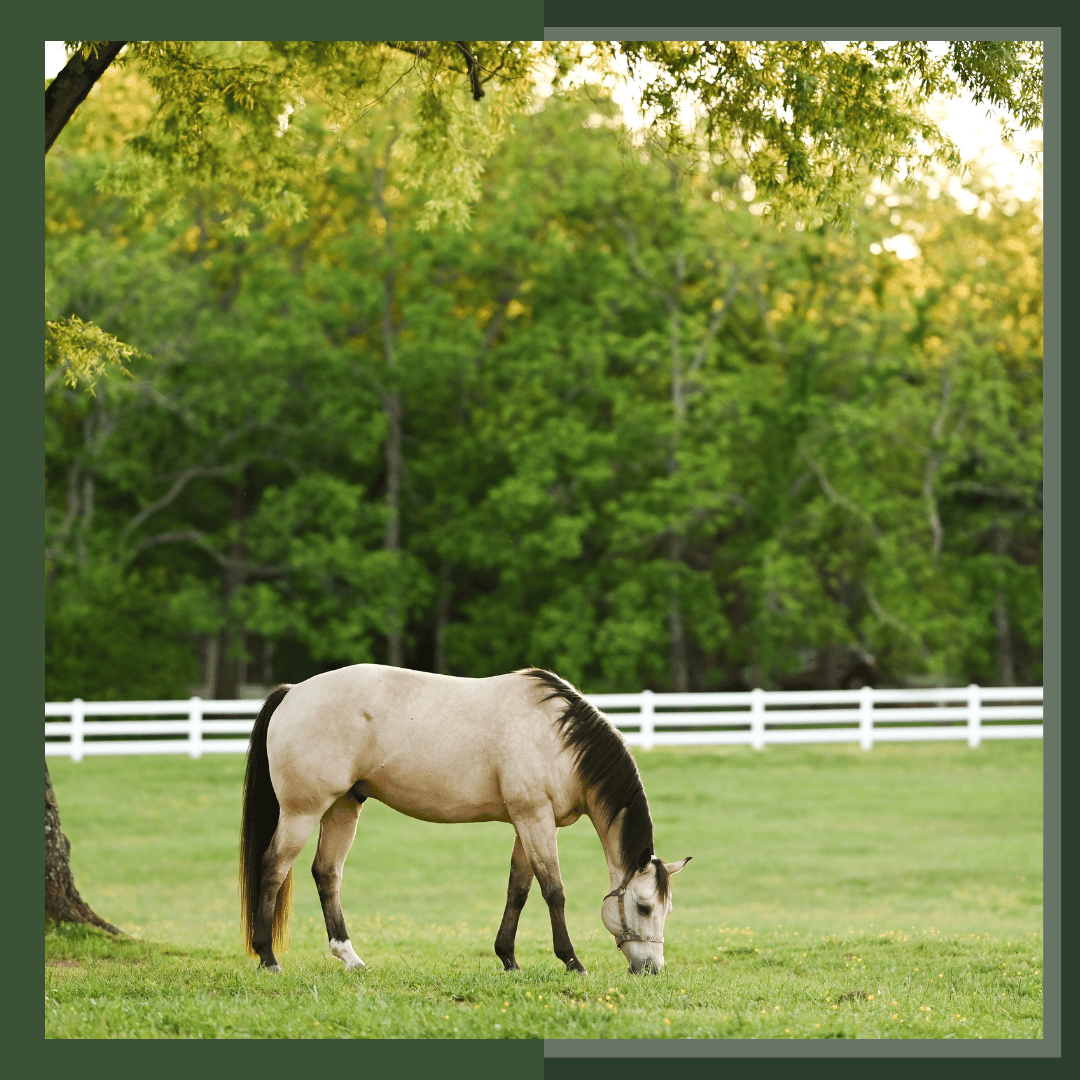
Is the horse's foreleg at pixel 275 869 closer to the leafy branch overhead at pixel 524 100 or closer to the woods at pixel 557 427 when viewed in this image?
the leafy branch overhead at pixel 524 100

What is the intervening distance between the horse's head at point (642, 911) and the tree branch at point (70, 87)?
4904 mm

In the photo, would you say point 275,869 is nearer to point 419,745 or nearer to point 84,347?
point 419,745

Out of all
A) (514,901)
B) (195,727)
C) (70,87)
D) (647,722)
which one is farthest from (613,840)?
(647,722)

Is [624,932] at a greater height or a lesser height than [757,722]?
greater

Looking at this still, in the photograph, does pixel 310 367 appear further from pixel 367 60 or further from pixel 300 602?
pixel 367 60

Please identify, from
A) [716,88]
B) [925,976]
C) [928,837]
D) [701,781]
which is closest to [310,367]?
[701,781]

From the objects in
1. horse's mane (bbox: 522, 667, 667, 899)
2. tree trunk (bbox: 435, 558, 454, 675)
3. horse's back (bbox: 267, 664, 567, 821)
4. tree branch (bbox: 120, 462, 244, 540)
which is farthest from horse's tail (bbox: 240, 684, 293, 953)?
tree branch (bbox: 120, 462, 244, 540)

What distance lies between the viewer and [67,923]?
23.3ft

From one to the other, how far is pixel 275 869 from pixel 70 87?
4.31 m

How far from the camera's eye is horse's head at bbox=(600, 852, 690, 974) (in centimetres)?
546

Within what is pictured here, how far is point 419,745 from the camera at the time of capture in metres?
5.59

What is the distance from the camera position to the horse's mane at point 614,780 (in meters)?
5.46
